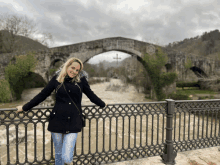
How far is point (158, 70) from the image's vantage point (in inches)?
596

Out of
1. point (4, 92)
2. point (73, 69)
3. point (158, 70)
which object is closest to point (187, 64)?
point (158, 70)

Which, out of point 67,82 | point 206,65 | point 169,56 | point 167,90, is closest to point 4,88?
point 67,82

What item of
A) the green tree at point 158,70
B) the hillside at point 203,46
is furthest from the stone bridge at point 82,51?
the hillside at point 203,46

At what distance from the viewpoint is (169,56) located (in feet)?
51.7

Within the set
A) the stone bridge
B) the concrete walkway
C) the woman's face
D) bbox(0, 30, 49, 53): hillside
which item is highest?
bbox(0, 30, 49, 53): hillside

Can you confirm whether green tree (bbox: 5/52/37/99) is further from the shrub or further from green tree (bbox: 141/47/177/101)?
green tree (bbox: 141/47/177/101)

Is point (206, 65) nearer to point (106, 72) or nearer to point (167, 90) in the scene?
point (167, 90)

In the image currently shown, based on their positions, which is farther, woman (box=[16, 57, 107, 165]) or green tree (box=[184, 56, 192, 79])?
green tree (box=[184, 56, 192, 79])

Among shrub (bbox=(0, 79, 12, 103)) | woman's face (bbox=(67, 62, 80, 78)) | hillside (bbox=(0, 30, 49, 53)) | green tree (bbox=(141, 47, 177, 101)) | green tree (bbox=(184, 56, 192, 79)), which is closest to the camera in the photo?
woman's face (bbox=(67, 62, 80, 78))

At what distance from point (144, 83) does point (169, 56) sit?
4.87 metres

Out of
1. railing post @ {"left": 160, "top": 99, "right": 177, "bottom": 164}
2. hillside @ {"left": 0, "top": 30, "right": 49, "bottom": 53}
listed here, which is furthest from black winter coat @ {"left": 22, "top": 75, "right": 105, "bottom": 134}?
hillside @ {"left": 0, "top": 30, "right": 49, "bottom": 53}

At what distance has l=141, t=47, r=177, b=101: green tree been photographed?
14750 millimetres

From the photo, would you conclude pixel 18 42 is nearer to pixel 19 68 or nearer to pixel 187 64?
pixel 19 68

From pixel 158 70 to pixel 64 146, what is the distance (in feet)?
47.2
